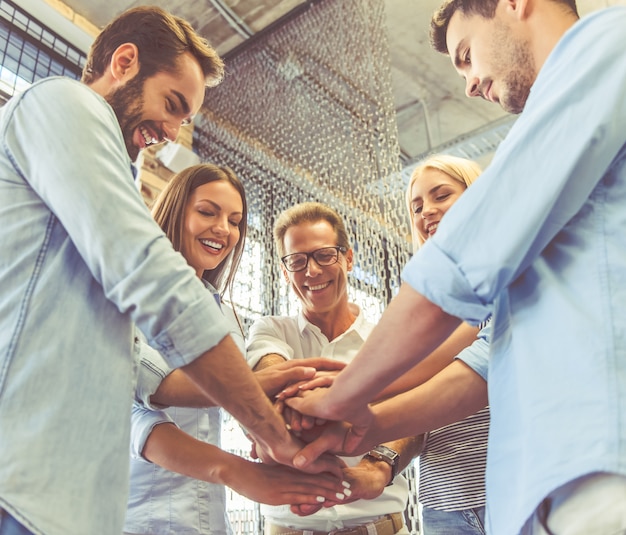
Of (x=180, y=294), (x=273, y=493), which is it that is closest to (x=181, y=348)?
(x=180, y=294)

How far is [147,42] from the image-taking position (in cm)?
115

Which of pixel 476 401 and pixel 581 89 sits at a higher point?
pixel 581 89

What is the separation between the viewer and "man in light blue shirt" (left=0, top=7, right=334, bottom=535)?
2.21 ft

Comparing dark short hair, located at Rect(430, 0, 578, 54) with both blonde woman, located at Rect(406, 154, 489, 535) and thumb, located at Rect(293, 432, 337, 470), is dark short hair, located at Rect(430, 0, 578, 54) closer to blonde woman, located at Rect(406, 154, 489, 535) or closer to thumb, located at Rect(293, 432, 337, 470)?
blonde woman, located at Rect(406, 154, 489, 535)

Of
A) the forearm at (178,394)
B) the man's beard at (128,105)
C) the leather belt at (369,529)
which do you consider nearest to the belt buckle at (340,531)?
the leather belt at (369,529)

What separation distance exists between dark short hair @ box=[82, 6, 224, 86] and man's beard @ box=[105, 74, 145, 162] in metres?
0.04

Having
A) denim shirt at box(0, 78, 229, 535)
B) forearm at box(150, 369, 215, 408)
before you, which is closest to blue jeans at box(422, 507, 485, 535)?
forearm at box(150, 369, 215, 408)

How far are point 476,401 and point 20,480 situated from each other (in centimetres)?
81

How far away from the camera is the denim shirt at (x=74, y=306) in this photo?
0.68 meters

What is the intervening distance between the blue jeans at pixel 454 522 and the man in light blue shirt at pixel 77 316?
73 centimetres

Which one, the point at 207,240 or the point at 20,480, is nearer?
the point at 20,480

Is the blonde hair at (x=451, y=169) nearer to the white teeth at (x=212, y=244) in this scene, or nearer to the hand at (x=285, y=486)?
the white teeth at (x=212, y=244)

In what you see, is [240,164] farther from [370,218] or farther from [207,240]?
[207,240]

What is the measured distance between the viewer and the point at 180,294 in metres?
0.77
